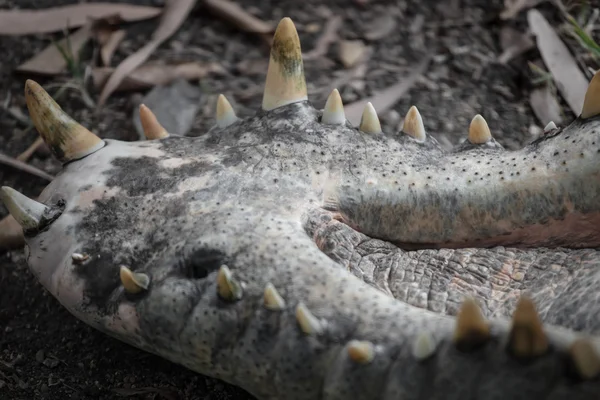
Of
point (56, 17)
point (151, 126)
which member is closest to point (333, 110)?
point (151, 126)

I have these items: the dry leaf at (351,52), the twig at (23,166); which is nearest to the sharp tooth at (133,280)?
the twig at (23,166)

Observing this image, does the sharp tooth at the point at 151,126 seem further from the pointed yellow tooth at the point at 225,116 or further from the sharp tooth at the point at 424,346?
the sharp tooth at the point at 424,346

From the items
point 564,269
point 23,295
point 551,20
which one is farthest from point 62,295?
point 551,20

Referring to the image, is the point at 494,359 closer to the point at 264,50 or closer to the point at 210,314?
the point at 210,314

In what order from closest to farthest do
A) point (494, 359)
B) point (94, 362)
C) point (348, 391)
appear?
point (494, 359)
point (348, 391)
point (94, 362)

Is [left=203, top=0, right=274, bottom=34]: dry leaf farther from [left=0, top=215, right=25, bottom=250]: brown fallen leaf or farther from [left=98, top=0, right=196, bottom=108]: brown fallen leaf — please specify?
[left=0, top=215, right=25, bottom=250]: brown fallen leaf

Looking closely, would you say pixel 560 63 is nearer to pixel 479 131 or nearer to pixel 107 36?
pixel 479 131

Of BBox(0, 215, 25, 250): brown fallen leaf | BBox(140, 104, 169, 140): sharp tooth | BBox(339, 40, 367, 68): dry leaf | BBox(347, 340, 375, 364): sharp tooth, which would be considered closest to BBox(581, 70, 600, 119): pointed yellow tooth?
BBox(347, 340, 375, 364): sharp tooth
